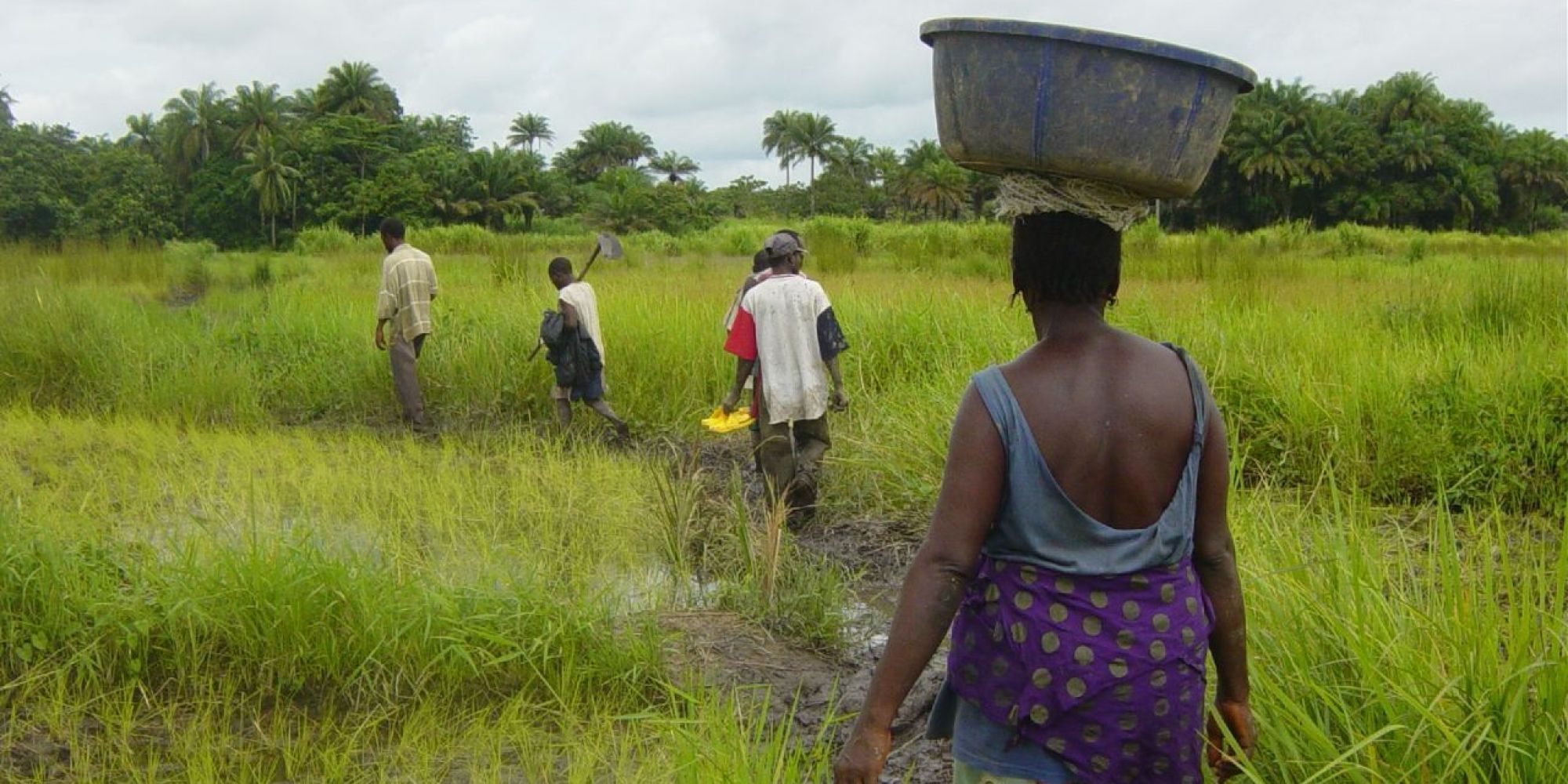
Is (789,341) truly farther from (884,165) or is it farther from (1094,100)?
(884,165)

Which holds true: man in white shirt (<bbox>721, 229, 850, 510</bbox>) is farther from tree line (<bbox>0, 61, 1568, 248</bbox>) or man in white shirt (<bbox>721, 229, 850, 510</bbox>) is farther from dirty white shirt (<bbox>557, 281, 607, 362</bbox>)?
tree line (<bbox>0, 61, 1568, 248</bbox>)

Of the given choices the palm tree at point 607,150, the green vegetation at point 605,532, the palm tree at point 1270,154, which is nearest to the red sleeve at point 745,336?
the green vegetation at point 605,532

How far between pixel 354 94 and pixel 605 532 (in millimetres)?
56366

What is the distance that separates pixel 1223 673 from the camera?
75.1 inches

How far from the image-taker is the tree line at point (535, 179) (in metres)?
41.3

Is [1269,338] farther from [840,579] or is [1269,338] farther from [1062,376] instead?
[1062,376]

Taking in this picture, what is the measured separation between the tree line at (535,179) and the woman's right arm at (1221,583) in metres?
38.1

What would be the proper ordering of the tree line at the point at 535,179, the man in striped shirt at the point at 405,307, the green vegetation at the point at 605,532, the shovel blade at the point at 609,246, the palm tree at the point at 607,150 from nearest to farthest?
the green vegetation at the point at 605,532, the shovel blade at the point at 609,246, the man in striped shirt at the point at 405,307, the tree line at the point at 535,179, the palm tree at the point at 607,150

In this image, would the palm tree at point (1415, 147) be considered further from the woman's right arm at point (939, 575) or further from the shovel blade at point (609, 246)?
the woman's right arm at point (939, 575)

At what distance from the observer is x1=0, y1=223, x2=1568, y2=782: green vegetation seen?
8.28ft

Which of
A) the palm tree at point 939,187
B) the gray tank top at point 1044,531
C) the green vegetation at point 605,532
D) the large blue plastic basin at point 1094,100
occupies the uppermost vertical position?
the palm tree at point 939,187

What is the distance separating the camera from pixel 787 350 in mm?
5906

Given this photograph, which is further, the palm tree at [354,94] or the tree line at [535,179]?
the palm tree at [354,94]

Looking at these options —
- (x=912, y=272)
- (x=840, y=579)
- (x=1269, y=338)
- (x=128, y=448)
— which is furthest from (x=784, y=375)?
(x=912, y=272)
